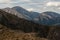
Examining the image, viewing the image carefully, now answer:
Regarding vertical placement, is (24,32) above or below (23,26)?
above

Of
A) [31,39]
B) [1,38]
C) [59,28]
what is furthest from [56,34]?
[1,38]

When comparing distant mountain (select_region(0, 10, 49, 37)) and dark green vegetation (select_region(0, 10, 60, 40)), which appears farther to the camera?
distant mountain (select_region(0, 10, 49, 37))

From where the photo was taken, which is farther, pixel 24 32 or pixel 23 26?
pixel 23 26

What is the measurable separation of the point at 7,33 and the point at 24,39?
6694 mm

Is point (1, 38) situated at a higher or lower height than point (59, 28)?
higher

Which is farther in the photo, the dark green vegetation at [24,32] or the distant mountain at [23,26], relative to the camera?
the distant mountain at [23,26]

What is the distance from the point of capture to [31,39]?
49.4m

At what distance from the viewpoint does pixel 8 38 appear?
4712 cm

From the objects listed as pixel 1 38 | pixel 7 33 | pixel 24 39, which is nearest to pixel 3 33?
pixel 7 33

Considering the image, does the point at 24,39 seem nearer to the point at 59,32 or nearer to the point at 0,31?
the point at 0,31

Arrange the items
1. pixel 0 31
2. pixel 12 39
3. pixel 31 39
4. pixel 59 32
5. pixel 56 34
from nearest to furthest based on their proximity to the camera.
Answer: pixel 12 39
pixel 31 39
pixel 0 31
pixel 56 34
pixel 59 32

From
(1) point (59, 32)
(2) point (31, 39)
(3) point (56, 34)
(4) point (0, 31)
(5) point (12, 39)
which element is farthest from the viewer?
(1) point (59, 32)

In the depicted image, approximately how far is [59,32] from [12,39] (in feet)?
160

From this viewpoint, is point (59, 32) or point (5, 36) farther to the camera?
point (59, 32)
